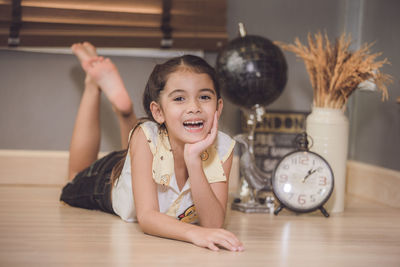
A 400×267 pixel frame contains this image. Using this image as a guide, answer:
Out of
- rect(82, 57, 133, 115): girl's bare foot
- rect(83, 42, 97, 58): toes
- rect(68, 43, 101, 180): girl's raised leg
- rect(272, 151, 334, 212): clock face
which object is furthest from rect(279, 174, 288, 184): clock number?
rect(83, 42, 97, 58): toes

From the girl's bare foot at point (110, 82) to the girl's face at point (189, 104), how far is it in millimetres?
615

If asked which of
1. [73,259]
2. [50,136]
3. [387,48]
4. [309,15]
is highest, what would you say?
[309,15]

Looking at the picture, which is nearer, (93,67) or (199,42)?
(93,67)

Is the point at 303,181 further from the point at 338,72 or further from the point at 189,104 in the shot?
the point at 189,104

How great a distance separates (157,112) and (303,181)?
0.56m

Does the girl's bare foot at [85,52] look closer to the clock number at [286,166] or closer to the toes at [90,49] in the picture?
the toes at [90,49]

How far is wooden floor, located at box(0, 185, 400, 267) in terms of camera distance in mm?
1025

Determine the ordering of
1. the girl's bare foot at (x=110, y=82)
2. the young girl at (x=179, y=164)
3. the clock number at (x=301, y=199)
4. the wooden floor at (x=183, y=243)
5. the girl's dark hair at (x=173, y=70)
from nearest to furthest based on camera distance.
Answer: the wooden floor at (x=183, y=243)
the young girl at (x=179, y=164)
the girl's dark hair at (x=173, y=70)
the clock number at (x=301, y=199)
the girl's bare foot at (x=110, y=82)

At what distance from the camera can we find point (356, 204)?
74.6 inches

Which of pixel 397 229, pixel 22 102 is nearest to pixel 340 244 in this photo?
pixel 397 229

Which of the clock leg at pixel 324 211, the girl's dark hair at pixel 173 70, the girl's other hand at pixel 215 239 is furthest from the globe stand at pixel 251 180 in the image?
the girl's other hand at pixel 215 239

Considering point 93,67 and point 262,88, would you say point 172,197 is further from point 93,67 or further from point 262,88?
point 93,67

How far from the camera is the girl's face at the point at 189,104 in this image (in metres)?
1.26

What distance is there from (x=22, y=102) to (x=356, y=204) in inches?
58.0
